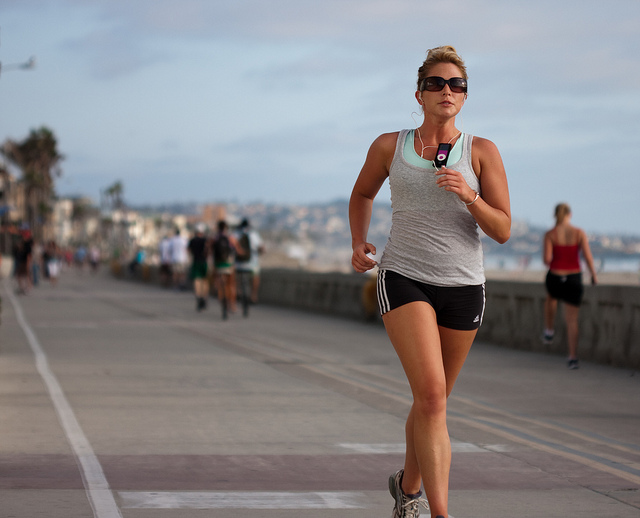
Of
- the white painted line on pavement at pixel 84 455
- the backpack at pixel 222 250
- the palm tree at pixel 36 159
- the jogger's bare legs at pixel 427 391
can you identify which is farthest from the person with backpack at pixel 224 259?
the palm tree at pixel 36 159

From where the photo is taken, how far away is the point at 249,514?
545cm

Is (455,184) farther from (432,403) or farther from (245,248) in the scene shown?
(245,248)

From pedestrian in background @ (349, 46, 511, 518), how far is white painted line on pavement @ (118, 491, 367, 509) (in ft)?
2.90

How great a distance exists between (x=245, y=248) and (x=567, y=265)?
10171mm

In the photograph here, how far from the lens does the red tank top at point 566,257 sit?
1237 cm

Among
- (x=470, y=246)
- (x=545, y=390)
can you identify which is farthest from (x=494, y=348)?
(x=470, y=246)

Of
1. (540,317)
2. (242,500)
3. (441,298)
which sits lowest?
(242,500)

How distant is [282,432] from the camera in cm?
795

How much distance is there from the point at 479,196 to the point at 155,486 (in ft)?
8.42

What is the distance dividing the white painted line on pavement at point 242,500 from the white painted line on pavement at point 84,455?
11 centimetres

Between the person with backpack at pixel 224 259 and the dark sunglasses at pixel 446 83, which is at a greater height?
the dark sunglasses at pixel 446 83

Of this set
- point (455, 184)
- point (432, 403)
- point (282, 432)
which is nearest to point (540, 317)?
point (282, 432)

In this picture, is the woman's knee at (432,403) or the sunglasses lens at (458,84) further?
the sunglasses lens at (458,84)

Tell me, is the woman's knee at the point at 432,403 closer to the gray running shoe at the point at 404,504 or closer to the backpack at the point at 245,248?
the gray running shoe at the point at 404,504
